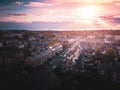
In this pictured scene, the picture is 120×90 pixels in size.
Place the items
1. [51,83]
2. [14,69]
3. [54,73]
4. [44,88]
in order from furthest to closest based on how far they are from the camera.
A: [14,69], [54,73], [51,83], [44,88]

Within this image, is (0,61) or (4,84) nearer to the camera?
(4,84)

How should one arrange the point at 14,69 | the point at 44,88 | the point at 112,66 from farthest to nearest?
1. the point at 14,69
2. the point at 112,66
3. the point at 44,88

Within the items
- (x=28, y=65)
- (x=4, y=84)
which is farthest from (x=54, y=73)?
(x=4, y=84)

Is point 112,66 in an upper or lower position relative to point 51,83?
upper

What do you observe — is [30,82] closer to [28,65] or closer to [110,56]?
[28,65]

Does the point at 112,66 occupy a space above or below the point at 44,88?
above

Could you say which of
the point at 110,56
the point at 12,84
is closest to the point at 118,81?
the point at 110,56

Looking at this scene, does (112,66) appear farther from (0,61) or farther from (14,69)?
(0,61)

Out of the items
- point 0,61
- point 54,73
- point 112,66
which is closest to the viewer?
point 112,66

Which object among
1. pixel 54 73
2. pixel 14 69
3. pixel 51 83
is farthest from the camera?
pixel 14 69
